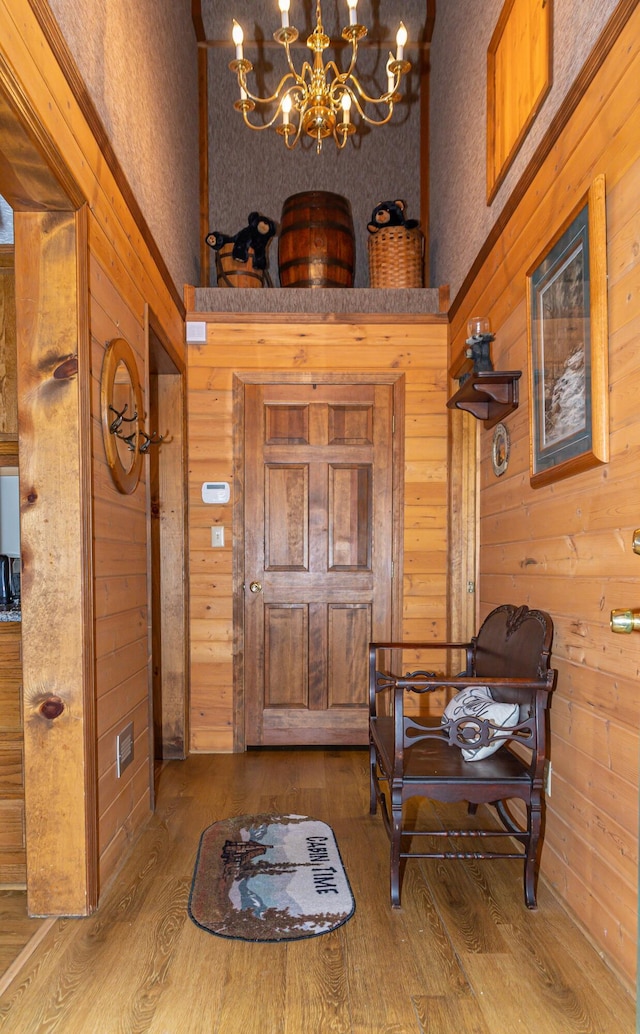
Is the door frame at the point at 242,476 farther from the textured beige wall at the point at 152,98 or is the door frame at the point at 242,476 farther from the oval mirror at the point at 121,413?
the oval mirror at the point at 121,413

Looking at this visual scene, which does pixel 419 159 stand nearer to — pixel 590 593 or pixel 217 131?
pixel 217 131

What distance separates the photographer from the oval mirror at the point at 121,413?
224cm

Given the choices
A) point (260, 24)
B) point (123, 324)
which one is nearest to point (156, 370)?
point (123, 324)

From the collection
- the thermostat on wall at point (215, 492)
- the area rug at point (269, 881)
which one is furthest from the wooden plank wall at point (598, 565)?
the thermostat on wall at point (215, 492)

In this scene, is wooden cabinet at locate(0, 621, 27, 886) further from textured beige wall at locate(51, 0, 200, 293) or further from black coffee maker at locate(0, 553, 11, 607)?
textured beige wall at locate(51, 0, 200, 293)

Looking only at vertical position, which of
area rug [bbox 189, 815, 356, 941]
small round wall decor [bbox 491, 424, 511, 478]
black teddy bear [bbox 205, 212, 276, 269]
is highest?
black teddy bear [bbox 205, 212, 276, 269]

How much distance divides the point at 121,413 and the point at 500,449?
1.42 m

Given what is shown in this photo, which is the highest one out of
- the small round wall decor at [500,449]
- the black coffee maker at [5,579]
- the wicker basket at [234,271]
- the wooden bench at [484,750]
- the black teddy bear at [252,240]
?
the black teddy bear at [252,240]

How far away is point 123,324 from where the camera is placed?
251cm

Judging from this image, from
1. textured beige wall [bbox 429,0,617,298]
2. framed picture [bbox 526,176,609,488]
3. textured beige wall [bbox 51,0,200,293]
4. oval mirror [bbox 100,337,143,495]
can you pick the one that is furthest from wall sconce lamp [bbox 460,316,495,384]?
textured beige wall [bbox 51,0,200,293]

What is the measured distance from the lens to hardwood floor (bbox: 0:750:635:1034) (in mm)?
1580

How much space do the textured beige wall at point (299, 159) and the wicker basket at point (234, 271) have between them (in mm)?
455

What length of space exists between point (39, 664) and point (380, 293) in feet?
8.49

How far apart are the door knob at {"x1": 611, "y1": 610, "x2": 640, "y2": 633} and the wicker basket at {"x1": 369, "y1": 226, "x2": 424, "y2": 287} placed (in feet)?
9.77
